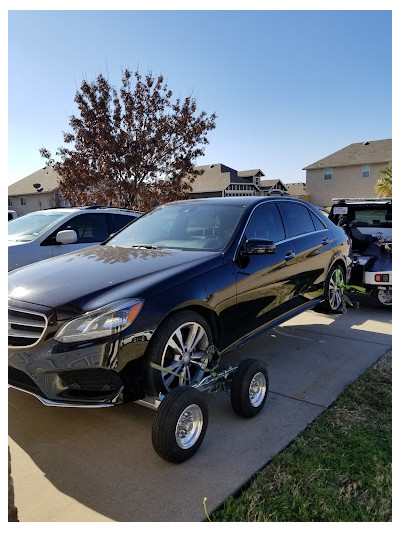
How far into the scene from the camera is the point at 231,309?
11.3ft

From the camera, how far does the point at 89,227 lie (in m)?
6.71

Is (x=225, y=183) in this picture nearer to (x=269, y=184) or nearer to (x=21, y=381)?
(x=269, y=184)

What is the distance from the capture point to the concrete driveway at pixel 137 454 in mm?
2271

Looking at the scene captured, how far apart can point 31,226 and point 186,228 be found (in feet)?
12.0

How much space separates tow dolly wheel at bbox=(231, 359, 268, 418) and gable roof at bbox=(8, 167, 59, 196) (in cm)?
3791

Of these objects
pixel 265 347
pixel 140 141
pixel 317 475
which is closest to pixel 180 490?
pixel 317 475

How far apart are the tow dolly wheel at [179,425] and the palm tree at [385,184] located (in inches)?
1257

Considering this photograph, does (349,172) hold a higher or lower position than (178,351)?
higher

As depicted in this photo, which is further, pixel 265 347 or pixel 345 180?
pixel 345 180

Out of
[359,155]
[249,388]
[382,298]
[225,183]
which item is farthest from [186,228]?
[225,183]

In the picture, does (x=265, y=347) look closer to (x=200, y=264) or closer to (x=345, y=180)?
(x=200, y=264)

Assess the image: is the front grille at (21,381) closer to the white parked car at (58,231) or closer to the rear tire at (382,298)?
the white parked car at (58,231)

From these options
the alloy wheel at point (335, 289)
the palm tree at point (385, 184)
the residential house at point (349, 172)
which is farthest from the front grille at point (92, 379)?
the residential house at point (349, 172)
